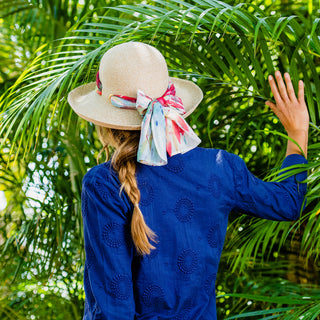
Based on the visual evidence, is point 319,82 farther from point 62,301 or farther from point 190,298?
point 62,301

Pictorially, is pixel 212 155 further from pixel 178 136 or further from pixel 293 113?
pixel 293 113

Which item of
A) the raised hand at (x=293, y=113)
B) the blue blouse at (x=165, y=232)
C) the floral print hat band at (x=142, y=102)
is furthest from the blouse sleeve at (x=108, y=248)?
the raised hand at (x=293, y=113)

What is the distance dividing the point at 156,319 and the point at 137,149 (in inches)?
13.1

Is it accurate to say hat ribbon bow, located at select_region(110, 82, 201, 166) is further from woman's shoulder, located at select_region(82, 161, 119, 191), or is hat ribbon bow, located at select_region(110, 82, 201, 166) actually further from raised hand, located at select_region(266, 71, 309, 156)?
raised hand, located at select_region(266, 71, 309, 156)

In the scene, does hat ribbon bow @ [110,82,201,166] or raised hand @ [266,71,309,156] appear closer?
hat ribbon bow @ [110,82,201,166]

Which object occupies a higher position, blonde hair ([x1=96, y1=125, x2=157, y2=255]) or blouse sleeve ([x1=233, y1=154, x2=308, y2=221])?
blonde hair ([x1=96, y1=125, x2=157, y2=255])

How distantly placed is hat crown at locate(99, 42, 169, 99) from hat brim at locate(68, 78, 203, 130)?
3cm

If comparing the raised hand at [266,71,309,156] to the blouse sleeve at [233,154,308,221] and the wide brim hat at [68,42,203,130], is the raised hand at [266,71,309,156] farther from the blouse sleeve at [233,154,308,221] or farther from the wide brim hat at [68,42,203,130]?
the wide brim hat at [68,42,203,130]

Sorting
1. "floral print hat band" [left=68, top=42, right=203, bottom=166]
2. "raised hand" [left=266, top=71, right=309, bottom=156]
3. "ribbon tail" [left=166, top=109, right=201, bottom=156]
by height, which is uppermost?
"floral print hat band" [left=68, top=42, right=203, bottom=166]

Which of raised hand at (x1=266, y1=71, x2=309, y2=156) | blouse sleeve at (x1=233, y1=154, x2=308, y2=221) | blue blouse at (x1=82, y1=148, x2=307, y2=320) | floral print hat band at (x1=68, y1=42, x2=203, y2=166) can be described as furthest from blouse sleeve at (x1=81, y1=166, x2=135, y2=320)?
raised hand at (x1=266, y1=71, x2=309, y2=156)

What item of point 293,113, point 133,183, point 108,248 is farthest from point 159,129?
point 293,113

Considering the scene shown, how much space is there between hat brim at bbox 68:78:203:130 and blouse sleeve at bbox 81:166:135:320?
0.11 m

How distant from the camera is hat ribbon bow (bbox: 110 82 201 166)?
35.6 inches

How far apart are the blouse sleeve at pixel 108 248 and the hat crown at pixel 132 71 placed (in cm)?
18
